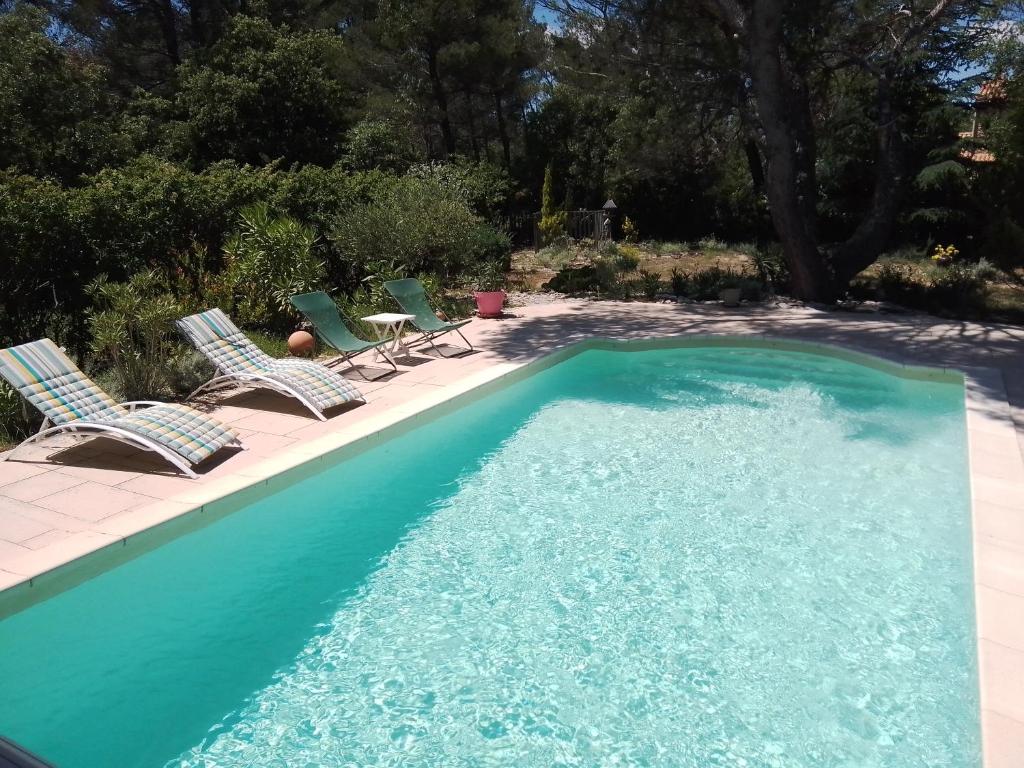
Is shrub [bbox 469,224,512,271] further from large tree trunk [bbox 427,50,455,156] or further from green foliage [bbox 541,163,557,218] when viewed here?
large tree trunk [bbox 427,50,455,156]

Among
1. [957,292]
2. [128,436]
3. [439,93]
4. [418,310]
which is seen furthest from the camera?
[439,93]

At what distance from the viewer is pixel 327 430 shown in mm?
6840

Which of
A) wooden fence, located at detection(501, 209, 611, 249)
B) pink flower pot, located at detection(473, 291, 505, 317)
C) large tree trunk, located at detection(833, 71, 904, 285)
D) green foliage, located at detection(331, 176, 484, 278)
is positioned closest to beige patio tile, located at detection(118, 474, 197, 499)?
green foliage, located at detection(331, 176, 484, 278)

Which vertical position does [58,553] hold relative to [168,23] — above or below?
below

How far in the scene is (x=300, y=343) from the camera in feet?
31.8

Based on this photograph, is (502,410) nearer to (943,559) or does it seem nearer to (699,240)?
(943,559)

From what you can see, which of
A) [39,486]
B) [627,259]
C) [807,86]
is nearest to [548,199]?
[627,259]

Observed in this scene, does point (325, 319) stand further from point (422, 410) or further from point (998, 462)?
point (998, 462)

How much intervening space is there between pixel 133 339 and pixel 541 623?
5829 millimetres

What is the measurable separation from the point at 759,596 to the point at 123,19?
25414 mm

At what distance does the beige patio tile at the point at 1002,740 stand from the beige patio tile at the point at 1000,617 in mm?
576

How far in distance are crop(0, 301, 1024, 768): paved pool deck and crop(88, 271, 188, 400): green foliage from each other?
583 mm

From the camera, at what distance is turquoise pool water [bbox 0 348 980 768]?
352 centimetres

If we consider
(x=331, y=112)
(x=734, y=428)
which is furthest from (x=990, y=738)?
(x=331, y=112)
